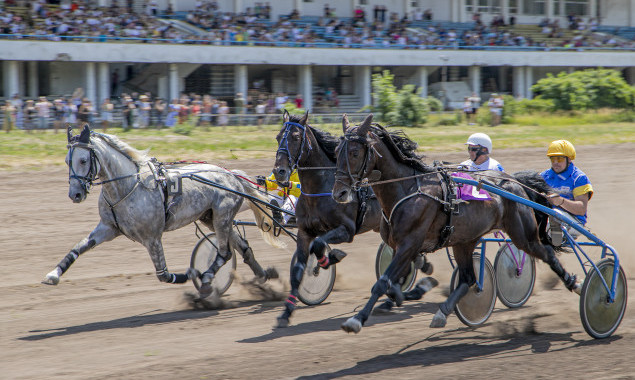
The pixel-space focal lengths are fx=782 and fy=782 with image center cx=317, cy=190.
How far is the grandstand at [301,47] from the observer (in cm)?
2877

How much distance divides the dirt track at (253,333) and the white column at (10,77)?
1784 cm

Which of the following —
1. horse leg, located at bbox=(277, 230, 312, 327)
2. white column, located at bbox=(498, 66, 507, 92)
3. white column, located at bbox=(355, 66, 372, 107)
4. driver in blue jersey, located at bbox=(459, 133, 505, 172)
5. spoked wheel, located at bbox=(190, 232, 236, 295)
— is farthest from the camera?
white column, located at bbox=(498, 66, 507, 92)

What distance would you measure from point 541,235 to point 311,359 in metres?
2.65

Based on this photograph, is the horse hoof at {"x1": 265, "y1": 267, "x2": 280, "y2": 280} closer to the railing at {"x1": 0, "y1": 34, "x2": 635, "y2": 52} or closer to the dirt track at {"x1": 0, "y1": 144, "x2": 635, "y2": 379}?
the dirt track at {"x1": 0, "y1": 144, "x2": 635, "y2": 379}

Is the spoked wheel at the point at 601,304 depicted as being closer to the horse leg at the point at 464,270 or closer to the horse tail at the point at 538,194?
the horse tail at the point at 538,194

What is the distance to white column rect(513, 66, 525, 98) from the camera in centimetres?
4189

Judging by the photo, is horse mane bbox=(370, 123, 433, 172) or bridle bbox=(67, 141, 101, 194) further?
bridle bbox=(67, 141, 101, 194)

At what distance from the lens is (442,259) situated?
10766mm

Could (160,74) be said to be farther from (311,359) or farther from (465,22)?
(311,359)

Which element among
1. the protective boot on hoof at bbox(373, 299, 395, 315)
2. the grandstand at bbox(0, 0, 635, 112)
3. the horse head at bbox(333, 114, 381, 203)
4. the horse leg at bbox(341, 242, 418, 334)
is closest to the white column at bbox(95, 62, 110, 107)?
the grandstand at bbox(0, 0, 635, 112)

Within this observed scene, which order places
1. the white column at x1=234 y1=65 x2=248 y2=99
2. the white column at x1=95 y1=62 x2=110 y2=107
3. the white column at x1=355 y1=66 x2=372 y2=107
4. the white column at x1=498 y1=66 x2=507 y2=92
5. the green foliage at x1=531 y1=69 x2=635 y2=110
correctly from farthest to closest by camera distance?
the white column at x1=498 y1=66 x2=507 y2=92
the white column at x1=355 y1=66 x2=372 y2=107
the green foliage at x1=531 y1=69 x2=635 y2=110
the white column at x1=234 y1=65 x2=248 y2=99
the white column at x1=95 y1=62 x2=110 y2=107

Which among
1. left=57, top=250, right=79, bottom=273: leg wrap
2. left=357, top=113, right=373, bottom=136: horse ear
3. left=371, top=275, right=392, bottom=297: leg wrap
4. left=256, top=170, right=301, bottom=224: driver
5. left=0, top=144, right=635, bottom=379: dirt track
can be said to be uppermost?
left=357, top=113, right=373, bottom=136: horse ear

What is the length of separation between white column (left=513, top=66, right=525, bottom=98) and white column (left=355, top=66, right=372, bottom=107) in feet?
31.2

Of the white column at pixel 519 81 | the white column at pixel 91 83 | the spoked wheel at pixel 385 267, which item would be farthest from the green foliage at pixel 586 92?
the spoked wheel at pixel 385 267
